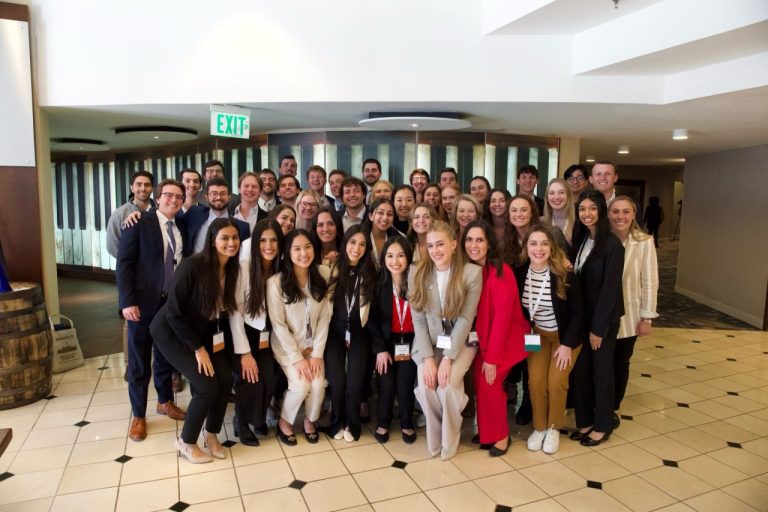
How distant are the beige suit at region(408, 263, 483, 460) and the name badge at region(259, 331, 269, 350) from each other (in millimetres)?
1043

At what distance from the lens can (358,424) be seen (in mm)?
3709

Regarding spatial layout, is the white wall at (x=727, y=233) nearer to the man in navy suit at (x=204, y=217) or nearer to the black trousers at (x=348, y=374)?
the black trousers at (x=348, y=374)

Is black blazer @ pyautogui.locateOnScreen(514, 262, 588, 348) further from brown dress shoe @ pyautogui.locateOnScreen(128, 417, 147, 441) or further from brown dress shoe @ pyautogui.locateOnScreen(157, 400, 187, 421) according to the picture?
brown dress shoe @ pyautogui.locateOnScreen(128, 417, 147, 441)

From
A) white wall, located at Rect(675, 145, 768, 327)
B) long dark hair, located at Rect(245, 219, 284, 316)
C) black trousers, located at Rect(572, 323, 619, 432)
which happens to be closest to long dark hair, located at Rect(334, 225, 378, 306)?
long dark hair, located at Rect(245, 219, 284, 316)

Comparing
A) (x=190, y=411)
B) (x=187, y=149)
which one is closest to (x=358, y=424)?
(x=190, y=411)

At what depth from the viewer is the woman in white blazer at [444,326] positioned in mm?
3334

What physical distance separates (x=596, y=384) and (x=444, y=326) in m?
1.21

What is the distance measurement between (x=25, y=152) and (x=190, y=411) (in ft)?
11.6

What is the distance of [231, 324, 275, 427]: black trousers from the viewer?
3545mm

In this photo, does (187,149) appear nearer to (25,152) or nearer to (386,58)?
(25,152)

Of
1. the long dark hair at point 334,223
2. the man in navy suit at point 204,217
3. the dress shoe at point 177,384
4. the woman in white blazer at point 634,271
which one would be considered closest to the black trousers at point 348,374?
the long dark hair at point 334,223

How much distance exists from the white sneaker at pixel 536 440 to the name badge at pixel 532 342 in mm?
667

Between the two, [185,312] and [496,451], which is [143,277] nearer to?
[185,312]

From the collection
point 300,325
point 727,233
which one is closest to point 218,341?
point 300,325
